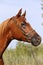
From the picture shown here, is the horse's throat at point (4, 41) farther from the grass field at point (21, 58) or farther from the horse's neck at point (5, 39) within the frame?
the grass field at point (21, 58)

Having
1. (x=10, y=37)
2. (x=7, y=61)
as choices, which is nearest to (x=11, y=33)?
(x=10, y=37)

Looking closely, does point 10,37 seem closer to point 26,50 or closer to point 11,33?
point 11,33

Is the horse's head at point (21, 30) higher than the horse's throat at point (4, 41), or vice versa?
the horse's head at point (21, 30)

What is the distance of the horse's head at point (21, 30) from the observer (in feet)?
25.2

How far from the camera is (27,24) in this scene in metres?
7.68

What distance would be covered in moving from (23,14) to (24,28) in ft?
1.00

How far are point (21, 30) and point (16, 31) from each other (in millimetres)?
107

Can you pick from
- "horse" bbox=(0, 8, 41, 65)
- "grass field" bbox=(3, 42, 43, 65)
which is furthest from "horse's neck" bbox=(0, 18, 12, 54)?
"grass field" bbox=(3, 42, 43, 65)

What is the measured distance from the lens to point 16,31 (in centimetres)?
770

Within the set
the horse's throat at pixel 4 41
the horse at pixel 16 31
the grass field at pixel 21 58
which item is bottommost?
the grass field at pixel 21 58

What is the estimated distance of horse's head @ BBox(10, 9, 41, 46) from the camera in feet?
25.2

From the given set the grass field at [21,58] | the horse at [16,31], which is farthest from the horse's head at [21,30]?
the grass field at [21,58]

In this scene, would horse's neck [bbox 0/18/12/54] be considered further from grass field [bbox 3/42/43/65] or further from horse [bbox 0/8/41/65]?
grass field [bbox 3/42/43/65]

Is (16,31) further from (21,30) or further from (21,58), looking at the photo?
(21,58)
